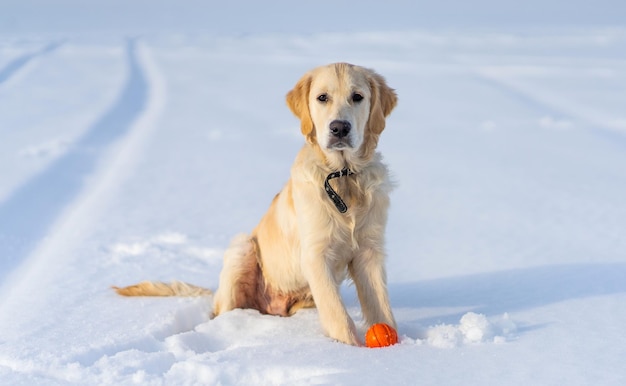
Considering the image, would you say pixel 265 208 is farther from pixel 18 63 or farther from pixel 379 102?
pixel 18 63

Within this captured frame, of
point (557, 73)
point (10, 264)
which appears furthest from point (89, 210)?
point (557, 73)

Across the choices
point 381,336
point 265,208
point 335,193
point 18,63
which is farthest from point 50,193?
point 18,63

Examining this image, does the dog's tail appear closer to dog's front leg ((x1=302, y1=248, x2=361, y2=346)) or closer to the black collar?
dog's front leg ((x1=302, y1=248, x2=361, y2=346))

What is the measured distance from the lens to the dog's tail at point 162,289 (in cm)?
384

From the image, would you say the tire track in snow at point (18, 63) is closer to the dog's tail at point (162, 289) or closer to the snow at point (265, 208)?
the snow at point (265, 208)

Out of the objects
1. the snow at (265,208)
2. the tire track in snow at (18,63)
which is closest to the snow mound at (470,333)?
the snow at (265,208)

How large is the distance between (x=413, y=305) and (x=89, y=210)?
2895 mm

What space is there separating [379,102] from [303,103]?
0.34 meters

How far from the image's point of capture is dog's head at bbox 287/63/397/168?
130 inches

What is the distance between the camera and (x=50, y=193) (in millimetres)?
6301

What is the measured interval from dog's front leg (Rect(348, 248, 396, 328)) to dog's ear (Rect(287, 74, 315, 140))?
1.94 feet

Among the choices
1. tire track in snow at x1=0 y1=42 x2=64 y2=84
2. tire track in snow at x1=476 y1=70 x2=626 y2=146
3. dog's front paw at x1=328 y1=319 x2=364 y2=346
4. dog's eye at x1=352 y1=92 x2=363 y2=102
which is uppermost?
tire track in snow at x1=0 y1=42 x2=64 y2=84

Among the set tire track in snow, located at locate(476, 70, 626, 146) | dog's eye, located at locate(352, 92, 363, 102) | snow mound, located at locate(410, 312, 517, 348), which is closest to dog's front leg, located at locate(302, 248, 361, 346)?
snow mound, located at locate(410, 312, 517, 348)

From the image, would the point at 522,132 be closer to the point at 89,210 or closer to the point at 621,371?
the point at 89,210
